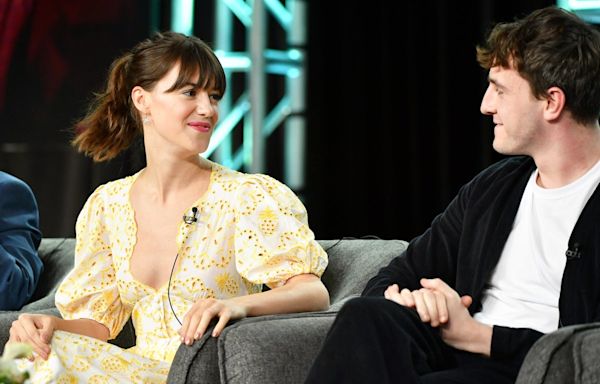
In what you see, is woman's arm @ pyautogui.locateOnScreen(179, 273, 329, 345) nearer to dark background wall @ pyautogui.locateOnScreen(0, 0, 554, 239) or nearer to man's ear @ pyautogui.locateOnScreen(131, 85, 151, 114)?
man's ear @ pyautogui.locateOnScreen(131, 85, 151, 114)

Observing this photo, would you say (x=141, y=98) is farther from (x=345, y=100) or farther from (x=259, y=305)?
(x=345, y=100)

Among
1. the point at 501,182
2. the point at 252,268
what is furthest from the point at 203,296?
the point at 501,182

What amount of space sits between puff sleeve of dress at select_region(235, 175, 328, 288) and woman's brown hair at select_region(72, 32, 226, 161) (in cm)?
28

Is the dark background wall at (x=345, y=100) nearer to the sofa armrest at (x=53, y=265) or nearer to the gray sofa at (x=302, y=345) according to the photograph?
the sofa armrest at (x=53, y=265)

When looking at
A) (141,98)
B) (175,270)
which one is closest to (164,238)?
(175,270)

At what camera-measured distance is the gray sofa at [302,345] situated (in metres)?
1.65

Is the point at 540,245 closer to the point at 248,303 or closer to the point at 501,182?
the point at 501,182

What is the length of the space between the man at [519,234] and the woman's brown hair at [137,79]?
24.4 inches

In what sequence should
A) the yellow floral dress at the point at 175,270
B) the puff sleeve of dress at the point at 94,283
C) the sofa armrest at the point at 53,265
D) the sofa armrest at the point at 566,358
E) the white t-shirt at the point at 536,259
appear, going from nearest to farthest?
the sofa armrest at the point at 566,358 → the white t-shirt at the point at 536,259 → the yellow floral dress at the point at 175,270 → the puff sleeve of dress at the point at 94,283 → the sofa armrest at the point at 53,265

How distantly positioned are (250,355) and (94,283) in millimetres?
718

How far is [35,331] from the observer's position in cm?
218

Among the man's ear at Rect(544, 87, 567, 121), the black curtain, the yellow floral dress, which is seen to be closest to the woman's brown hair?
the yellow floral dress

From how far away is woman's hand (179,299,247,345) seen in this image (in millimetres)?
1989

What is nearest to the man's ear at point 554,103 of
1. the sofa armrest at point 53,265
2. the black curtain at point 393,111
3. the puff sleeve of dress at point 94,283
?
the puff sleeve of dress at point 94,283
